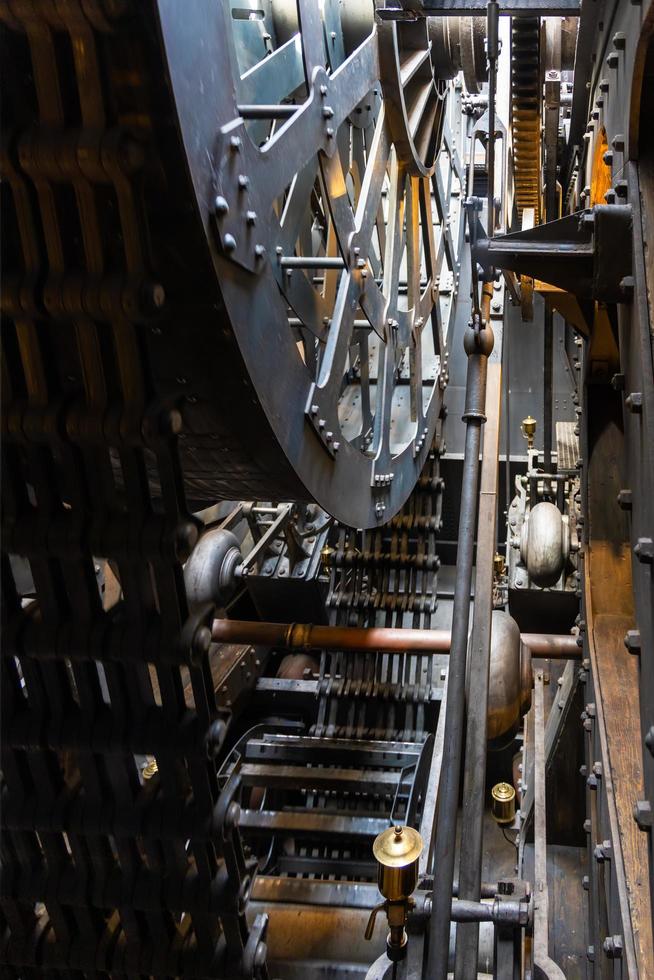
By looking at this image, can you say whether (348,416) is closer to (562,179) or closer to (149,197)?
(562,179)

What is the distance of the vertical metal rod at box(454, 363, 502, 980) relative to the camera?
2.45 metres

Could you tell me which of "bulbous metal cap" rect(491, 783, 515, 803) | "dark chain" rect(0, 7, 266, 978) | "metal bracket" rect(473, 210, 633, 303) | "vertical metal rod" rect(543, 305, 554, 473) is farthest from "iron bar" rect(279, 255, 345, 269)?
"bulbous metal cap" rect(491, 783, 515, 803)

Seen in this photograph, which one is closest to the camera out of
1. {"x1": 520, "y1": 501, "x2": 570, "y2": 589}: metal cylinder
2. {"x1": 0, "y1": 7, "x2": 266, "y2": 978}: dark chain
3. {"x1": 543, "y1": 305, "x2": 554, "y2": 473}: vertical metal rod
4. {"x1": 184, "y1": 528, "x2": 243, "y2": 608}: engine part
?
{"x1": 0, "y1": 7, "x2": 266, "y2": 978}: dark chain

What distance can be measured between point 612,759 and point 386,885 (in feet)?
3.64

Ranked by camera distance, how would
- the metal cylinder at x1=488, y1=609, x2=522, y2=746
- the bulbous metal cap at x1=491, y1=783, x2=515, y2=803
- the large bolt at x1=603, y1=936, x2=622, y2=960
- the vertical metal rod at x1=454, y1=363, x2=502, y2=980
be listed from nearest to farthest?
the large bolt at x1=603, y1=936, x2=622, y2=960
the vertical metal rod at x1=454, y1=363, x2=502, y2=980
the metal cylinder at x1=488, y1=609, x2=522, y2=746
the bulbous metal cap at x1=491, y1=783, x2=515, y2=803

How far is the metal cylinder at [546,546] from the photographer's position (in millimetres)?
5574

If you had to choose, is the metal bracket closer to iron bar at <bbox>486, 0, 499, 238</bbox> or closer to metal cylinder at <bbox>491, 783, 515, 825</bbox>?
iron bar at <bbox>486, 0, 499, 238</bbox>

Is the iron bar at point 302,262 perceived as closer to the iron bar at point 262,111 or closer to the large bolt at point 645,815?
the iron bar at point 262,111

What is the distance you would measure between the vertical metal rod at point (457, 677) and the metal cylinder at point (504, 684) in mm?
1577

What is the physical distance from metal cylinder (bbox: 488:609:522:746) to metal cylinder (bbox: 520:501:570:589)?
117cm

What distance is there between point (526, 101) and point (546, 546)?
2892mm

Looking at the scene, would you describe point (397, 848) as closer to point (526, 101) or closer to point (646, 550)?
point (646, 550)

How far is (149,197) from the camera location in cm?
192

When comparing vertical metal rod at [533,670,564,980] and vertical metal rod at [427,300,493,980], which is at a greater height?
vertical metal rod at [427,300,493,980]
